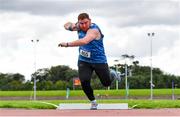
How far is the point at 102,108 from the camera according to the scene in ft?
45.3

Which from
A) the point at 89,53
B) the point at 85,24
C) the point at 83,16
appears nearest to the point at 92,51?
the point at 89,53

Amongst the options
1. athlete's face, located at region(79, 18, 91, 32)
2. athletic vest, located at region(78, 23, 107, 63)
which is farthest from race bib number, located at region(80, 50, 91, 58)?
athlete's face, located at region(79, 18, 91, 32)

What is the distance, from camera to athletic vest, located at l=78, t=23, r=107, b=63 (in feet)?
44.4

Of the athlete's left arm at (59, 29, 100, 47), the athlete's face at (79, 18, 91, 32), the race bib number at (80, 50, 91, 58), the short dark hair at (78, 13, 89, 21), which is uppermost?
the short dark hair at (78, 13, 89, 21)

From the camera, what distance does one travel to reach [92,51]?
13.6 metres

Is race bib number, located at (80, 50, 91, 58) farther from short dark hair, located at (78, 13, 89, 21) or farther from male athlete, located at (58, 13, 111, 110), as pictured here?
short dark hair, located at (78, 13, 89, 21)

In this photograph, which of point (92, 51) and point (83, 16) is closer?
point (83, 16)

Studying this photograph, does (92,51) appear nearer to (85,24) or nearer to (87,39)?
(85,24)

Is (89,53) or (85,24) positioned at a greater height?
(85,24)

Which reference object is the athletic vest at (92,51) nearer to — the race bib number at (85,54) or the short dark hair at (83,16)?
the race bib number at (85,54)

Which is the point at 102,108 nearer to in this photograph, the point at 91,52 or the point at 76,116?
the point at 91,52

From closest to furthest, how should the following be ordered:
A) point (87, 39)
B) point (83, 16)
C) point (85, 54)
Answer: point (87, 39) → point (83, 16) → point (85, 54)

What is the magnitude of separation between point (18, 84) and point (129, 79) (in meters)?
19.6

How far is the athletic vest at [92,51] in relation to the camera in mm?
13547
